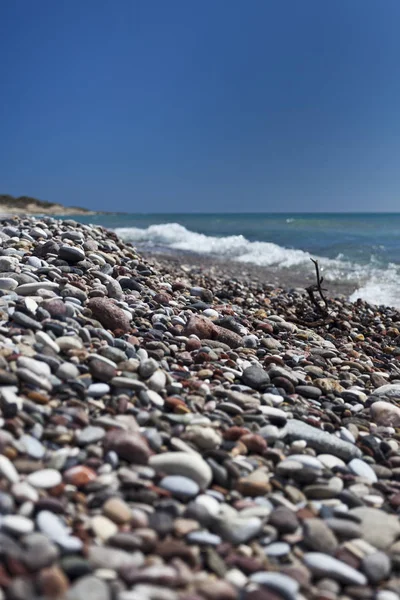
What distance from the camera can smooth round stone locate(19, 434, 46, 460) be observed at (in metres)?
1.69

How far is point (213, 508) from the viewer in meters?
1.64

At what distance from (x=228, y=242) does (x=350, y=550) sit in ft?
54.6

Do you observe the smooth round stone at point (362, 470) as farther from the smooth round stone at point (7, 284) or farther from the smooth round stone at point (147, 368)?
the smooth round stone at point (7, 284)

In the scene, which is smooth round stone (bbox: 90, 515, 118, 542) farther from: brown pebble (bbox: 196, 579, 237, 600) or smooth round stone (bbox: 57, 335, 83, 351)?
smooth round stone (bbox: 57, 335, 83, 351)

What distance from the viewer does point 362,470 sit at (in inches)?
83.2

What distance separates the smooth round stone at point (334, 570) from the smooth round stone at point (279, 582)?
0.39 feet

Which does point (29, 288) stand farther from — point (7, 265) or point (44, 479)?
point (44, 479)

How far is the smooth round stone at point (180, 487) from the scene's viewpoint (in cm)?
166

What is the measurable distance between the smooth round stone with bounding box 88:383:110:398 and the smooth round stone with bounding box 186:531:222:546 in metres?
0.81

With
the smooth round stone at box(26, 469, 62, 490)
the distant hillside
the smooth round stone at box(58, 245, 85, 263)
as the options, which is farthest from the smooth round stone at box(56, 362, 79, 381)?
the distant hillside

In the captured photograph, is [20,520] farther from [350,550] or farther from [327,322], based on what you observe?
[327,322]

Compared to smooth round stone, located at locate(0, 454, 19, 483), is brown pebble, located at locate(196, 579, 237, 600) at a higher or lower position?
lower

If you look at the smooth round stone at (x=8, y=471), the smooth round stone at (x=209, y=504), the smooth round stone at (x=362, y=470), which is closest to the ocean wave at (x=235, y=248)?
the smooth round stone at (x=362, y=470)

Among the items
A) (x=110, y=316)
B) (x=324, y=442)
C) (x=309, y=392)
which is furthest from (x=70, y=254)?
(x=324, y=442)
